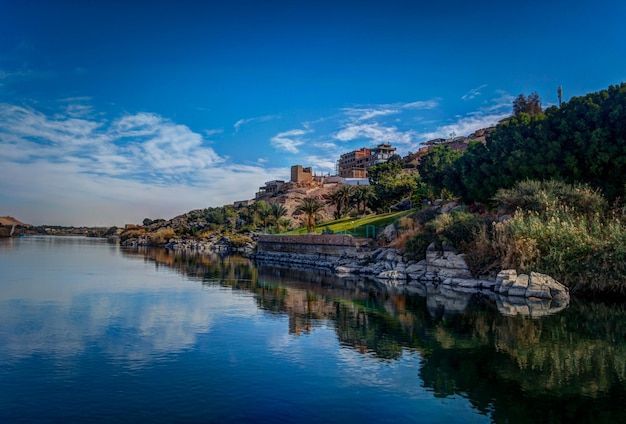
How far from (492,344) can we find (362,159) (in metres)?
135

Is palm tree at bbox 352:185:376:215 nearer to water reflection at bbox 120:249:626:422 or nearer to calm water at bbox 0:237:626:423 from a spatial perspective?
water reflection at bbox 120:249:626:422

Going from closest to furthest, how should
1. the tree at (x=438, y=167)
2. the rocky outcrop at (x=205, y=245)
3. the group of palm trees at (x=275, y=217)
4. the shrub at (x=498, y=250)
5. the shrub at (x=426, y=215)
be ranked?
the shrub at (x=498, y=250), the shrub at (x=426, y=215), the tree at (x=438, y=167), the rocky outcrop at (x=205, y=245), the group of palm trees at (x=275, y=217)

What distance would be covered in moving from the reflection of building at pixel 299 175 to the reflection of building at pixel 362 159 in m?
10.6

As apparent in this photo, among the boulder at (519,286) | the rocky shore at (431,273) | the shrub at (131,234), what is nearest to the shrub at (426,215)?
the rocky shore at (431,273)

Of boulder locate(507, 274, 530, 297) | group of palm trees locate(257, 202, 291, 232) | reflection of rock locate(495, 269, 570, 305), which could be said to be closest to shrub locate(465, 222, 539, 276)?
reflection of rock locate(495, 269, 570, 305)

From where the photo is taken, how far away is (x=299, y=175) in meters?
150

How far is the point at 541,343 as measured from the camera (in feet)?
51.4

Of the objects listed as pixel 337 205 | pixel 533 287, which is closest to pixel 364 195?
pixel 337 205

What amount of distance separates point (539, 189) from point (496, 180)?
8110mm

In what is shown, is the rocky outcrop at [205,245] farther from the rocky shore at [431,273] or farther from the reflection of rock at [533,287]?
the reflection of rock at [533,287]

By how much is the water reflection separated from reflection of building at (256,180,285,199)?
126138 mm

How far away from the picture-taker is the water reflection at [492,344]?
34.3 ft

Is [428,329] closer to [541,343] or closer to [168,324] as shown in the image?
[541,343]

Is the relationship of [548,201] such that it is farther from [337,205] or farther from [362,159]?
[362,159]
